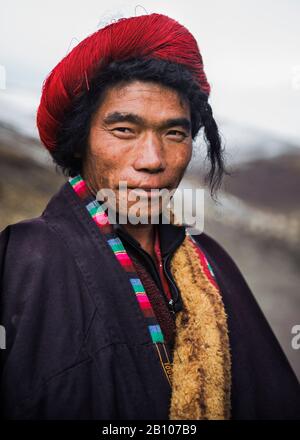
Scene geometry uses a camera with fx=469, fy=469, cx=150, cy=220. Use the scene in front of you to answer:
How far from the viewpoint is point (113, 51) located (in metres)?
1.23

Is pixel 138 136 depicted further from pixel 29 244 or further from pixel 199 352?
pixel 199 352

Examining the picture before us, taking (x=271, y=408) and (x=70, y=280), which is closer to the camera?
(x=70, y=280)

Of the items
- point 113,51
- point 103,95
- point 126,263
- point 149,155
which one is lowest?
point 126,263

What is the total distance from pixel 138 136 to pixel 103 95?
0.15 meters

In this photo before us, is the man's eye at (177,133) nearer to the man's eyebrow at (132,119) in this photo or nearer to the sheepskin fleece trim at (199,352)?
the man's eyebrow at (132,119)

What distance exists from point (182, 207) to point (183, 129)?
0.88 metres

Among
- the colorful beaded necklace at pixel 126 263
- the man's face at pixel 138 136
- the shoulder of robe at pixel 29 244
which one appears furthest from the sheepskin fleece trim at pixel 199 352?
the shoulder of robe at pixel 29 244

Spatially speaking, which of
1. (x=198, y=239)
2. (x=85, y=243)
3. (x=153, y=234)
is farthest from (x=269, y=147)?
(x=85, y=243)

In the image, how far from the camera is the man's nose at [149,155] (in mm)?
→ 1216

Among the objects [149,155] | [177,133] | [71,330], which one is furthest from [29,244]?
[177,133]

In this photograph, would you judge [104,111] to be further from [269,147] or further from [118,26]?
[269,147]

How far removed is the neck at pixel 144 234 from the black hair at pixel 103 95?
0.79 feet

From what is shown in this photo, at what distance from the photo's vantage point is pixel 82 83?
4.10 ft

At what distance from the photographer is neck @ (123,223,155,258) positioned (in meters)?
1.38
